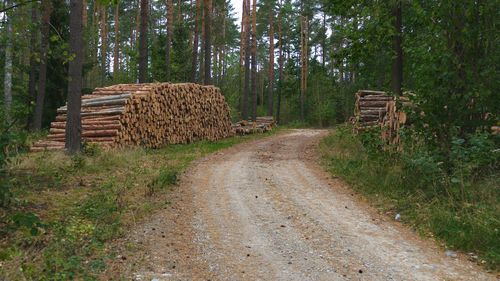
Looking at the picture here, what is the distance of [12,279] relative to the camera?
12.6ft

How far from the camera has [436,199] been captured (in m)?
6.93

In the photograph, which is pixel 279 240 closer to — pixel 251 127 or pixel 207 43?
pixel 207 43

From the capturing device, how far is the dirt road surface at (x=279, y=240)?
182 inches

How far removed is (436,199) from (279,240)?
303cm

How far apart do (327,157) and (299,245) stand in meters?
8.37

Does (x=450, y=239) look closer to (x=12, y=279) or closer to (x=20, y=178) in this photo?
(x=12, y=279)

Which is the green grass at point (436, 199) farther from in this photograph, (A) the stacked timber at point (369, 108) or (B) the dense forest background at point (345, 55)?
(A) the stacked timber at point (369, 108)

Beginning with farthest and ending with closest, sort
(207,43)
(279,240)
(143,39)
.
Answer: (207,43), (143,39), (279,240)

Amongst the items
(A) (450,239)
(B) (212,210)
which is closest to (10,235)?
(B) (212,210)

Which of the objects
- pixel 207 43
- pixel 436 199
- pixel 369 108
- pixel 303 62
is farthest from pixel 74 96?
pixel 303 62

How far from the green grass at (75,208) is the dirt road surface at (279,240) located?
1.38 feet

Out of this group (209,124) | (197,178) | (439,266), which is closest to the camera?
(439,266)

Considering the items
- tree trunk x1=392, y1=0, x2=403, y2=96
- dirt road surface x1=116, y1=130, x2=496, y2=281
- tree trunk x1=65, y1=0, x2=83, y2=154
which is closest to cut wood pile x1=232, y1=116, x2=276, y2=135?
tree trunk x1=392, y1=0, x2=403, y2=96

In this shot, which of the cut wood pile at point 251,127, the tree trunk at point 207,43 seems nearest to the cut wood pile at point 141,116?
the tree trunk at point 207,43
